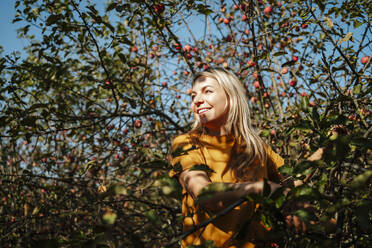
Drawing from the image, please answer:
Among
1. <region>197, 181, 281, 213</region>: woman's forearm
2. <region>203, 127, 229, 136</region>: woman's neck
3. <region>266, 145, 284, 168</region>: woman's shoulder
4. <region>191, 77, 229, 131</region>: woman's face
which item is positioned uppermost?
<region>191, 77, 229, 131</region>: woman's face

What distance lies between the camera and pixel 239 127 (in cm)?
162

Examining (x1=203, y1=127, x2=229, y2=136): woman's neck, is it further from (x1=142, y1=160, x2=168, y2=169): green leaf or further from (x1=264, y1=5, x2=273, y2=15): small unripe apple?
(x1=264, y1=5, x2=273, y2=15): small unripe apple

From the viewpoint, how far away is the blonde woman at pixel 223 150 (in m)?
1.24

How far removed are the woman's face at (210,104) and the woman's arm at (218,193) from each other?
46cm

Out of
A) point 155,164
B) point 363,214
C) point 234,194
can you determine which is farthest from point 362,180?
point 155,164

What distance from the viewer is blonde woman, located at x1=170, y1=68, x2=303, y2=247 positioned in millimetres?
1238

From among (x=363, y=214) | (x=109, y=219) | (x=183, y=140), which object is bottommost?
(x=363, y=214)

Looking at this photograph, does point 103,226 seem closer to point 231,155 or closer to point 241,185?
point 241,185

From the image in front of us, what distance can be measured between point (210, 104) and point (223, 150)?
266 millimetres

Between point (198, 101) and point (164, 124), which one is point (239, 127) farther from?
point (164, 124)

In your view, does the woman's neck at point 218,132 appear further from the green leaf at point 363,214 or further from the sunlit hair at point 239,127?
the green leaf at point 363,214

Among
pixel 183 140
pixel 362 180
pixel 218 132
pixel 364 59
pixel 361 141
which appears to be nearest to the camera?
pixel 362 180

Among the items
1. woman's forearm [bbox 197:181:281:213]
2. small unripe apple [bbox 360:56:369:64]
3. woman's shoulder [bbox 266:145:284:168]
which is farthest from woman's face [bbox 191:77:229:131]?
small unripe apple [bbox 360:56:369:64]

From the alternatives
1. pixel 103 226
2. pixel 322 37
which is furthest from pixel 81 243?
pixel 322 37
